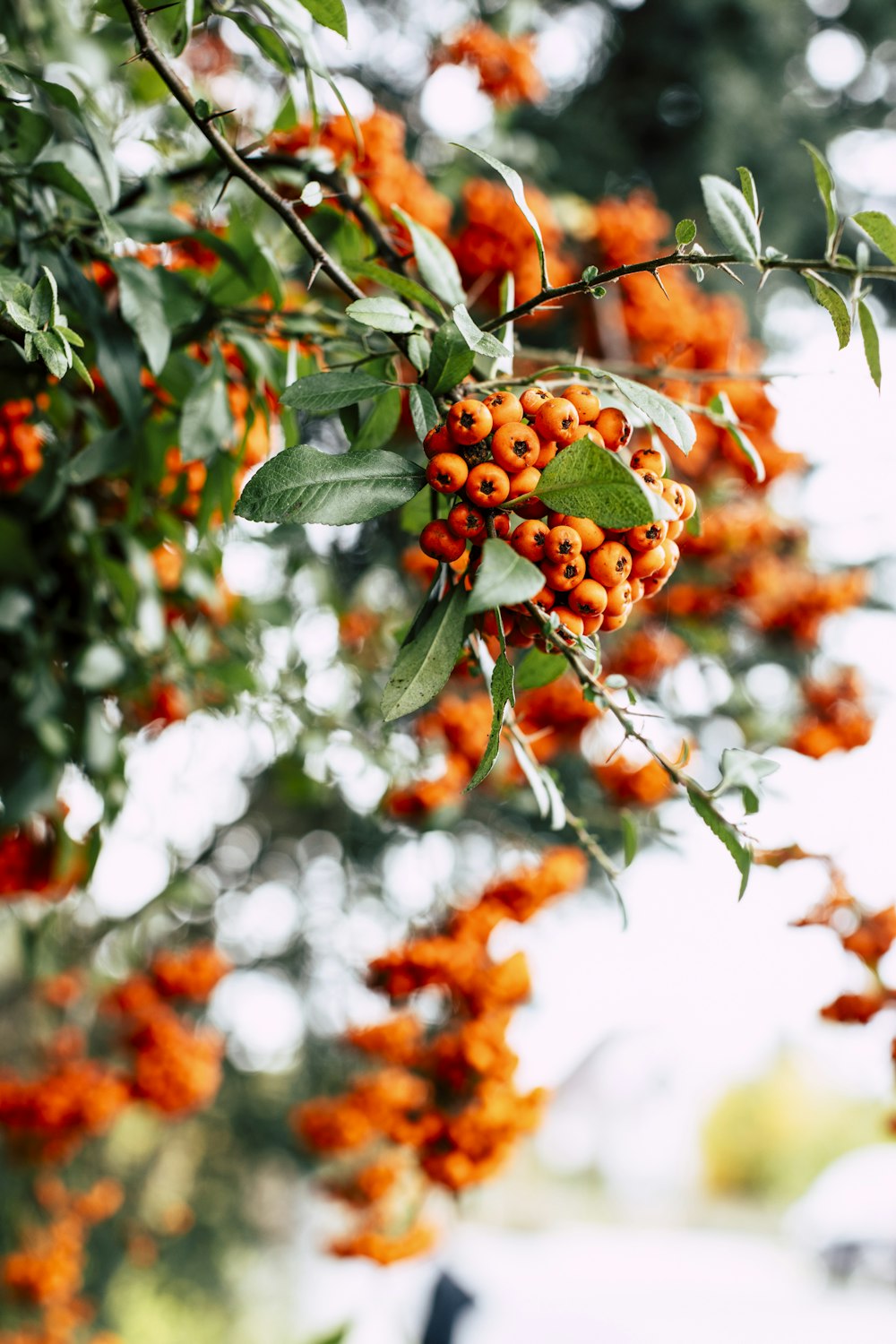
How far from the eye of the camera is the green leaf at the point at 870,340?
60 cm

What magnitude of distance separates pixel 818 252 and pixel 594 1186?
9.81m

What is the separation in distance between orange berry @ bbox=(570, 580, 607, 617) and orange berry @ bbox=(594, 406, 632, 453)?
108mm

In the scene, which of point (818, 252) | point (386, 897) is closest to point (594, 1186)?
point (386, 897)

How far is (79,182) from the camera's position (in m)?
0.81

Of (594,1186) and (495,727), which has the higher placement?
(495,727)

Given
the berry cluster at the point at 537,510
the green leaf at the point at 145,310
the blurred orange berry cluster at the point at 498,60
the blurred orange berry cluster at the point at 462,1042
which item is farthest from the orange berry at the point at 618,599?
the blurred orange berry cluster at the point at 498,60

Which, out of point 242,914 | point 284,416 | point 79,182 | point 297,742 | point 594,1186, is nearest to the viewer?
point 79,182

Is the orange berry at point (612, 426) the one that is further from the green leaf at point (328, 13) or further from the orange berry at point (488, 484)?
the green leaf at point (328, 13)

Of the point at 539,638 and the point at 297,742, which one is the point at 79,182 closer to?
the point at 539,638

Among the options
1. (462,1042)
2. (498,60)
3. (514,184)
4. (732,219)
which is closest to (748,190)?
(732,219)

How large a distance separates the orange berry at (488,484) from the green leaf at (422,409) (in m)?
0.06

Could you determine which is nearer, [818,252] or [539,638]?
[539,638]

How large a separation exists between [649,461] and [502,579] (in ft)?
0.62

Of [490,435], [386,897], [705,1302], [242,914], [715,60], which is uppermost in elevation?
[490,435]
